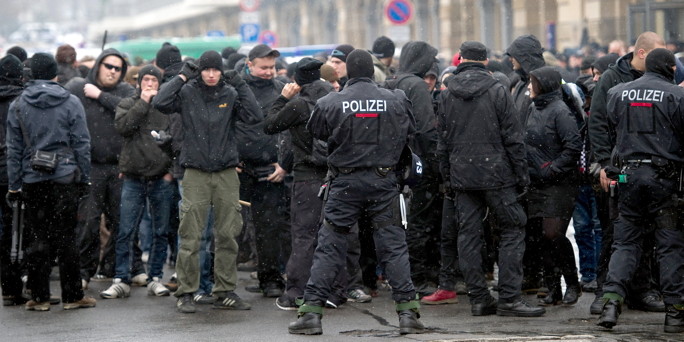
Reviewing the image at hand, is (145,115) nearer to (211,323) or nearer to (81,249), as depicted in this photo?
(81,249)

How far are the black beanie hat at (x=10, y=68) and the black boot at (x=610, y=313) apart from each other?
519cm

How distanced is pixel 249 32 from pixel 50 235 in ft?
67.9

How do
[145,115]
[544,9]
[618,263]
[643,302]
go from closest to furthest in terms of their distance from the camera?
[618,263] < [643,302] < [145,115] < [544,9]

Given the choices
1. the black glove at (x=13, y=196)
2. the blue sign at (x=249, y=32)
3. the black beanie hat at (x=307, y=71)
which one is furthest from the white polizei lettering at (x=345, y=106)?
the blue sign at (x=249, y=32)

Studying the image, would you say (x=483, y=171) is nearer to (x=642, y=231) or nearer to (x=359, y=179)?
(x=359, y=179)

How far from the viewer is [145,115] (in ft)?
34.8

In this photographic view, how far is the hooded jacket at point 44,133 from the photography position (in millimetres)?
9641

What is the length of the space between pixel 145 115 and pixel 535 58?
336 cm

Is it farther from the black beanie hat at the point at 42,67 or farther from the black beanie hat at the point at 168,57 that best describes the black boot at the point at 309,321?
the black beanie hat at the point at 168,57

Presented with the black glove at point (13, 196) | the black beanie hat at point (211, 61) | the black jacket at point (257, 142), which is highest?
the black beanie hat at point (211, 61)

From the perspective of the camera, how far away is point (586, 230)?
34.8 ft

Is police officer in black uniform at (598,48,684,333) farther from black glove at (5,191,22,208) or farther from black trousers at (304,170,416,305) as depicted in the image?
black glove at (5,191,22,208)

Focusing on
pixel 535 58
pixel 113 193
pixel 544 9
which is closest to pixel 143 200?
pixel 113 193

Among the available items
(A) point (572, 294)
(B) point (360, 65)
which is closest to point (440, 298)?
(A) point (572, 294)
